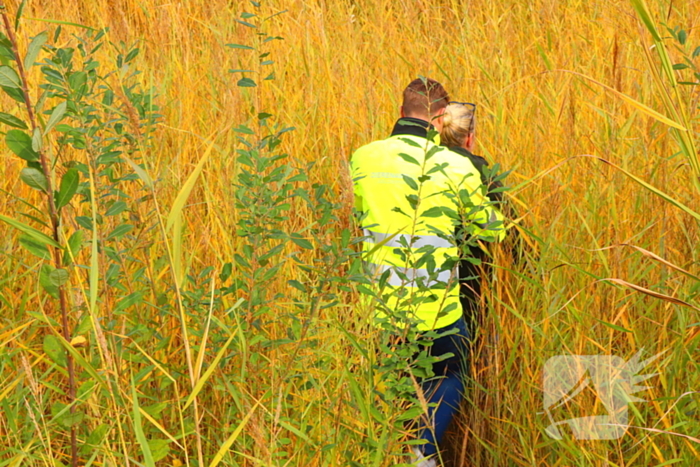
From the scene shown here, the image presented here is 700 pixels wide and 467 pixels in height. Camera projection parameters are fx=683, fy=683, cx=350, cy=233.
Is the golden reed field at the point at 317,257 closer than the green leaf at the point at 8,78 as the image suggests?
No

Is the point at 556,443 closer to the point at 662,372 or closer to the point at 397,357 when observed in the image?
the point at 662,372

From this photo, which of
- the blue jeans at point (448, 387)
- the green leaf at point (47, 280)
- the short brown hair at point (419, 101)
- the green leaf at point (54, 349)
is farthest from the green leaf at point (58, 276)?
the short brown hair at point (419, 101)

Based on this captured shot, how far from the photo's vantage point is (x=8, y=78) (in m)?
1.06

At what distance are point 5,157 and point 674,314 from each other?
222cm

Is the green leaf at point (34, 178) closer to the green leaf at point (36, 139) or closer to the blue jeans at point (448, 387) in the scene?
the green leaf at point (36, 139)

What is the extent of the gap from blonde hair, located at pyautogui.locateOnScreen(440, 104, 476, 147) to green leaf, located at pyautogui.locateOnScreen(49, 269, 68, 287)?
5.74 ft

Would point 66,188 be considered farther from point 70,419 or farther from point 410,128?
point 410,128

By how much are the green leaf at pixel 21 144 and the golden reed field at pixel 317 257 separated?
6cm

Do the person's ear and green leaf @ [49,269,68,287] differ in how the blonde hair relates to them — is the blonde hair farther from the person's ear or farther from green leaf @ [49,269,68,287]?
green leaf @ [49,269,68,287]

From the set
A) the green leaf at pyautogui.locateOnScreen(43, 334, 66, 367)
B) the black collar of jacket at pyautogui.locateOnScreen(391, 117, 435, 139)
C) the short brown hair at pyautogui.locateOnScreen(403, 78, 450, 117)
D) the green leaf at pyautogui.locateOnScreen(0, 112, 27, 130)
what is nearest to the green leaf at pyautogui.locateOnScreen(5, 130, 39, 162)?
the green leaf at pyautogui.locateOnScreen(0, 112, 27, 130)

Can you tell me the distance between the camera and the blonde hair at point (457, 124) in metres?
2.58

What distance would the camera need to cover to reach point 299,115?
278 cm

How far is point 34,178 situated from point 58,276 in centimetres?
16

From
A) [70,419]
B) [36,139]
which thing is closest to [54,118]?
[36,139]
